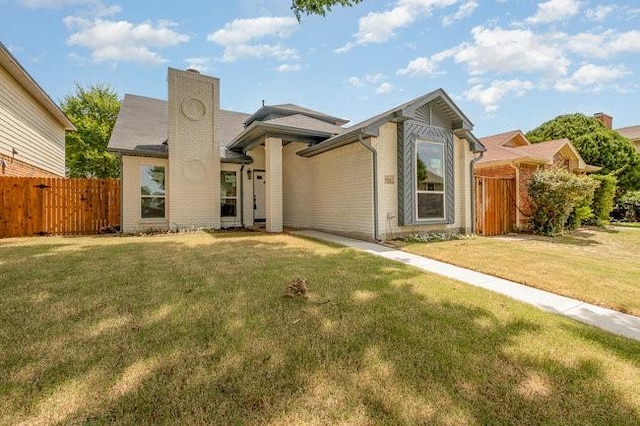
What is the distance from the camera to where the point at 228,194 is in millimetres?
13172

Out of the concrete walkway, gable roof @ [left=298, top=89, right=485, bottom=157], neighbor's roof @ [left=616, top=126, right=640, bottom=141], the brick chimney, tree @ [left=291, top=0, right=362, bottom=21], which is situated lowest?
the concrete walkway

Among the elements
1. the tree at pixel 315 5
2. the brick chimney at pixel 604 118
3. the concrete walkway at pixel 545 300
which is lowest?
the concrete walkway at pixel 545 300

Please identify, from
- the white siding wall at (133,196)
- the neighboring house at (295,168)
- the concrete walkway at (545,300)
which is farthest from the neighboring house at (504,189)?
the white siding wall at (133,196)

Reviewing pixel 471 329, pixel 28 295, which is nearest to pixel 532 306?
pixel 471 329

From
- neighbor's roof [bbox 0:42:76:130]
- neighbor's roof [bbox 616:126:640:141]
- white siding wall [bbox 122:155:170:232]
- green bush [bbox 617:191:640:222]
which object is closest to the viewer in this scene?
neighbor's roof [bbox 0:42:76:130]

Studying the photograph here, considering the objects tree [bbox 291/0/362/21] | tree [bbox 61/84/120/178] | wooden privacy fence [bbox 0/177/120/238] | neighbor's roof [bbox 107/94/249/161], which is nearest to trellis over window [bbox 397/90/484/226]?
tree [bbox 291/0/362/21]

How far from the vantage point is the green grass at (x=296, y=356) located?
188 cm

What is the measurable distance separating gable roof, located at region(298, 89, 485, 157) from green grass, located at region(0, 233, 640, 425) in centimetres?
535

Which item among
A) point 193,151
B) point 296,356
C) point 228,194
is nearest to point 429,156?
point 228,194

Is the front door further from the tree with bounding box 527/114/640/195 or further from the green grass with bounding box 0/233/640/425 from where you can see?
the tree with bounding box 527/114/640/195

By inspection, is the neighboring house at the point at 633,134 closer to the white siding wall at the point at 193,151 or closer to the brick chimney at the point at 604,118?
A: the brick chimney at the point at 604,118

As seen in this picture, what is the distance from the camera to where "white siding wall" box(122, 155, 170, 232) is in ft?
37.1

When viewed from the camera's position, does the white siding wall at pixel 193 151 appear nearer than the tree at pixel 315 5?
No

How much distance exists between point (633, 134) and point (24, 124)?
48764 millimetres
